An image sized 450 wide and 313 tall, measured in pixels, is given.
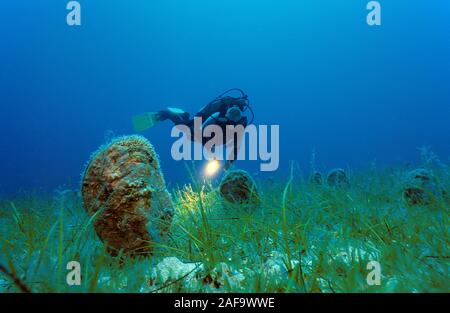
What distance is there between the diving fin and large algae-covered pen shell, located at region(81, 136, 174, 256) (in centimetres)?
656

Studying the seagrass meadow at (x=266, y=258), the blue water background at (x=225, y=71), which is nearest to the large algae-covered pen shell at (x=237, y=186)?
the seagrass meadow at (x=266, y=258)

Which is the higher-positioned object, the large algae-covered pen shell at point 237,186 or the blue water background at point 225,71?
the blue water background at point 225,71

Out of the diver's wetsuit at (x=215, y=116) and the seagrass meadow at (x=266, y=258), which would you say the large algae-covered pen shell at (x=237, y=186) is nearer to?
the seagrass meadow at (x=266, y=258)

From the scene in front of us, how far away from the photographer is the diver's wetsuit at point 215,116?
8.45m

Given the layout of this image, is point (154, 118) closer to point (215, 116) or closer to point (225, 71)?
point (215, 116)

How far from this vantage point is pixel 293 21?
85.3m

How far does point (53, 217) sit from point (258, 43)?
94446mm

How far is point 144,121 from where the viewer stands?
946 cm

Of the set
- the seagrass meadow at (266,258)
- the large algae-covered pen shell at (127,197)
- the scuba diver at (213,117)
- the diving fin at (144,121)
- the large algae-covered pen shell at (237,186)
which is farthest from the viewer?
the diving fin at (144,121)

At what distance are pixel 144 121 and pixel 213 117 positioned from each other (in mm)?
2341

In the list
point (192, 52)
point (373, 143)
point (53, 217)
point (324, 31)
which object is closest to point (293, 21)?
point (324, 31)

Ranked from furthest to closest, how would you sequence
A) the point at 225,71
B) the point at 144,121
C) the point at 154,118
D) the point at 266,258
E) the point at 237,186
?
the point at 225,71, the point at 154,118, the point at 144,121, the point at 237,186, the point at 266,258

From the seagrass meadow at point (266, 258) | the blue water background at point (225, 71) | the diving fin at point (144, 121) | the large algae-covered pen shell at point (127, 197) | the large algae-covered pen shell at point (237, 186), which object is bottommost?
the seagrass meadow at point (266, 258)

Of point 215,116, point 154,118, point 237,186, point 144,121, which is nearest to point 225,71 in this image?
point 154,118
